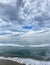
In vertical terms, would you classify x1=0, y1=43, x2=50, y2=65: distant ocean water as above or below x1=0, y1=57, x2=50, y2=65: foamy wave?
above

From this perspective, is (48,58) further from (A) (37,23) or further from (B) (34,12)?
(B) (34,12)

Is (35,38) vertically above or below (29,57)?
above

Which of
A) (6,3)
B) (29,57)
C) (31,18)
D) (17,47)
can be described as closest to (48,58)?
(29,57)

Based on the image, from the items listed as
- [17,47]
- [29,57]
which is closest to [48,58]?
[29,57]

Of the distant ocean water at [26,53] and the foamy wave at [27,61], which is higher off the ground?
the distant ocean water at [26,53]

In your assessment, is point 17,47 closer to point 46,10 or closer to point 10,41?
point 10,41

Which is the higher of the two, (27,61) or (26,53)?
(26,53)

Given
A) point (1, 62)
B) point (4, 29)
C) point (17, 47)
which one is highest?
point (4, 29)
